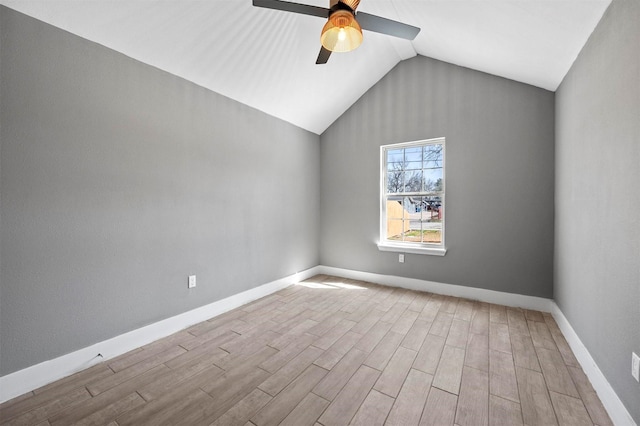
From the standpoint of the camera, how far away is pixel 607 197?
1.59 m

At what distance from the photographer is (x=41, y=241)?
172cm

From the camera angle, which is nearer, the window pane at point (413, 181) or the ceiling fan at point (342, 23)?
the ceiling fan at point (342, 23)

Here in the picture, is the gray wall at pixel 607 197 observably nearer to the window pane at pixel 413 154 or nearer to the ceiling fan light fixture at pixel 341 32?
the ceiling fan light fixture at pixel 341 32

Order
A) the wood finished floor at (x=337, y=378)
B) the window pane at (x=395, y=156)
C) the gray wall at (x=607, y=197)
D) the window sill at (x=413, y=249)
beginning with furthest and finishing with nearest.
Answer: the window pane at (x=395, y=156) < the window sill at (x=413, y=249) < the wood finished floor at (x=337, y=378) < the gray wall at (x=607, y=197)

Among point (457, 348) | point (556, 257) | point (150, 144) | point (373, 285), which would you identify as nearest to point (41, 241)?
point (150, 144)

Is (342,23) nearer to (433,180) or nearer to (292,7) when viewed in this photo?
(292,7)

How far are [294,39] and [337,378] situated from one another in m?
3.08

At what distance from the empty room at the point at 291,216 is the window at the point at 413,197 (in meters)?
0.03

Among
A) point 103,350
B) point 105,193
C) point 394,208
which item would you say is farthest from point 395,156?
point 103,350

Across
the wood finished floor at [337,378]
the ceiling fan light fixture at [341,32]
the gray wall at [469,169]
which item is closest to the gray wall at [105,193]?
the wood finished floor at [337,378]

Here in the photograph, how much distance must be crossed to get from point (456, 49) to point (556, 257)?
2504 mm

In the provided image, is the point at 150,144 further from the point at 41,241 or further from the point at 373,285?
the point at 373,285

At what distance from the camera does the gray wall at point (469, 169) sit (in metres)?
2.87

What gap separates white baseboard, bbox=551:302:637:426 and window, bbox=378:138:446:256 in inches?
55.3
